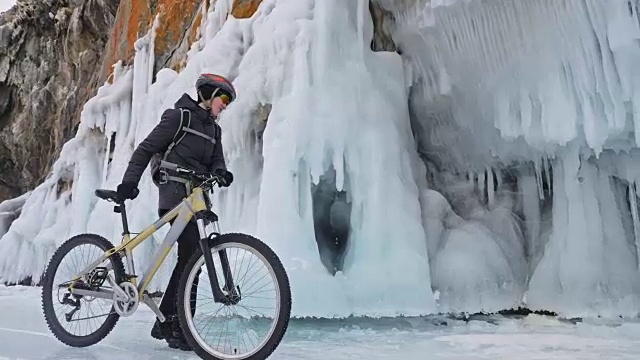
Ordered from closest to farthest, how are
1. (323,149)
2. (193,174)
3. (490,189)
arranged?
(193,174), (323,149), (490,189)

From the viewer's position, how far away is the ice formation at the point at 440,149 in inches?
183

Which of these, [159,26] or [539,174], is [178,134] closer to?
[539,174]

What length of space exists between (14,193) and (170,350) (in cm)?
1817

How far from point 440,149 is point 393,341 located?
10.9ft

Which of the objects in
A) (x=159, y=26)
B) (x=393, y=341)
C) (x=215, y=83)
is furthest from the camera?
(x=159, y=26)

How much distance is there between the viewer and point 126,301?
8.80ft

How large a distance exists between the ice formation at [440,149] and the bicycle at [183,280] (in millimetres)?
1869

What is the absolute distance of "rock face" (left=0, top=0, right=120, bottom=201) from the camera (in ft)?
47.9

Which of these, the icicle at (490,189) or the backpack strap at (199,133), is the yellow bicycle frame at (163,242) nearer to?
the backpack strap at (199,133)

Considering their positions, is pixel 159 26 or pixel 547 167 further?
pixel 159 26

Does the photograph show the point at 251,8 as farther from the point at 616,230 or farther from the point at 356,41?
the point at 616,230

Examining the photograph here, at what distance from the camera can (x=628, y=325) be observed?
427 cm

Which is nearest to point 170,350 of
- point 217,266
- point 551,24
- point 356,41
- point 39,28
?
point 217,266

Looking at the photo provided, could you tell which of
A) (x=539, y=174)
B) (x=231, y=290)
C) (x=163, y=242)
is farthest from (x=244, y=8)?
(x=231, y=290)
